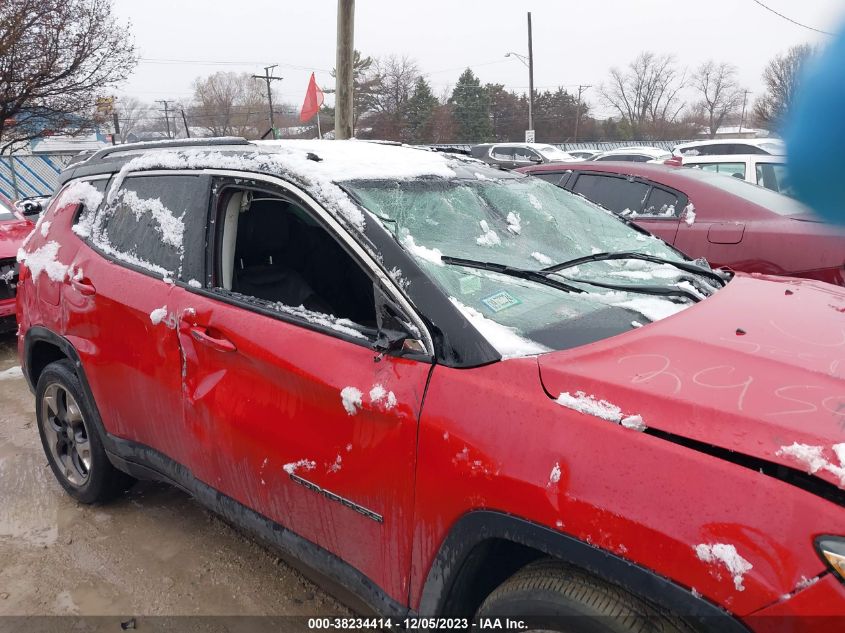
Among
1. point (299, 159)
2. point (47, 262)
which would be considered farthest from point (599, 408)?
point (47, 262)

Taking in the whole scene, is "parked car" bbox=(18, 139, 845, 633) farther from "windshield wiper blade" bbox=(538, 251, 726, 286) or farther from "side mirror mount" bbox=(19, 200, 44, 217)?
"side mirror mount" bbox=(19, 200, 44, 217)

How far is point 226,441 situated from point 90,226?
1.51m

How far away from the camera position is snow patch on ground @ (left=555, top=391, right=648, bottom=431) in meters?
1.48

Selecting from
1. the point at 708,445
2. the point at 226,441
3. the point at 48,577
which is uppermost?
the point at 708,445

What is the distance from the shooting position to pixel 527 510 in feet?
5.04

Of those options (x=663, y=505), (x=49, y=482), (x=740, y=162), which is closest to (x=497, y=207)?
(x=663, y=505)

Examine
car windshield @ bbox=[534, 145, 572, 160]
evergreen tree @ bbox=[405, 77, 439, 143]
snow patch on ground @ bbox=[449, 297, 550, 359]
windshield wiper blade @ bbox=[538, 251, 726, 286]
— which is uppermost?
evergreen tree @ bbox=[405, 77, 439, 143]

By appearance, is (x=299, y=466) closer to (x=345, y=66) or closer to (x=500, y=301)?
(x=500, y=301)


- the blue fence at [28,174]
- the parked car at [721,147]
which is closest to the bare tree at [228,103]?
the blue fence at [28,174]

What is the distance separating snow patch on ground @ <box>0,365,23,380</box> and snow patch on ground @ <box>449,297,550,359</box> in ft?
16.9

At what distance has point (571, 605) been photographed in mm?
1485

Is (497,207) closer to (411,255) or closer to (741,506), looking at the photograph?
(411,255)

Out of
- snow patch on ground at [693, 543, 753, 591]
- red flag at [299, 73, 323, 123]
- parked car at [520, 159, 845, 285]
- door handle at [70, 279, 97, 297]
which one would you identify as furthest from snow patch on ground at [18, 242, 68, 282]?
red flag at [299, 73, 323, 123]

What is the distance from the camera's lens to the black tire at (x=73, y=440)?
3.24m
